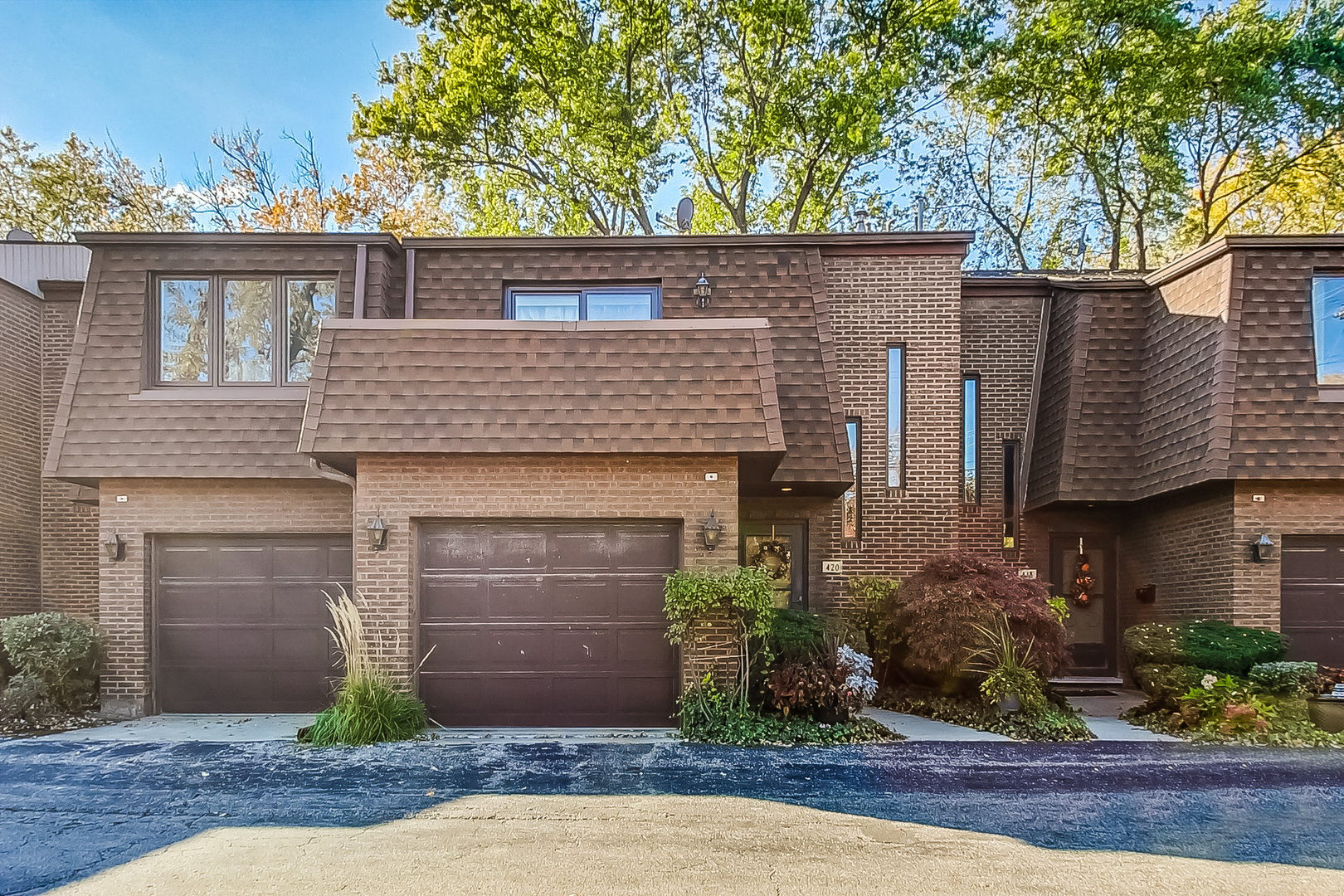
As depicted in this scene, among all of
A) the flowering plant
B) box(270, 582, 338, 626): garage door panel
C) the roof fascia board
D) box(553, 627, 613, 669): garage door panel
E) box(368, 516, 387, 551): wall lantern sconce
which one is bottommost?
the flowering plant

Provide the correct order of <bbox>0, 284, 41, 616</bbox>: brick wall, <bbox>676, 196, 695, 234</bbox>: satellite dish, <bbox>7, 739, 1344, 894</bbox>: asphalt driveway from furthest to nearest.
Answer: <bbox>676, 196, 695, 234</bbox>: satellite dish
<bbox>0, 284, 41, 616</bbox>: brick wall
<bbox>7, 739, 1344, 894</bbox>: asphalt driveway

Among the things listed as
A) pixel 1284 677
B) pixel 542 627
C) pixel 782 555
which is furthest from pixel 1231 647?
pixel 542 627

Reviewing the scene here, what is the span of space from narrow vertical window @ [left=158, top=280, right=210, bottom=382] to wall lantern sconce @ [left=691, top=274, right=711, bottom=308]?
5988 millimetres

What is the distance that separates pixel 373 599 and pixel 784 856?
5.03m

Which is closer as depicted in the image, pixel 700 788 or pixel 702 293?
pixel 700 788

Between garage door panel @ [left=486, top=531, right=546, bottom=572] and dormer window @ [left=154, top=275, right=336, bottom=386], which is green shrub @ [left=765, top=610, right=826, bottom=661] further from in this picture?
dormer window @ [left=154, top=275, right=336, bottom=386]

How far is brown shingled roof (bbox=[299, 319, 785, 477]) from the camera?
26.2ft

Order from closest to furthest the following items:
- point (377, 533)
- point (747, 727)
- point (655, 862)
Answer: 1. point (655, 862)
2. point (747, 727)
3. point (377, 533)

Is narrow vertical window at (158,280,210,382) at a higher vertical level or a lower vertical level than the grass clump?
higher

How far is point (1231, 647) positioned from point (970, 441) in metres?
4.13

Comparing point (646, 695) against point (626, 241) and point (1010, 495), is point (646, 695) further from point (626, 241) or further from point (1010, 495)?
point (1010, 495)

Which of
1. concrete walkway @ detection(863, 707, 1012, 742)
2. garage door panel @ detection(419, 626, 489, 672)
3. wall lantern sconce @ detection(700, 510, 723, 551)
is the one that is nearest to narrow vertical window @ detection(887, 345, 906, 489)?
concrete walkway @ detection(863, 707, 1012, 742)

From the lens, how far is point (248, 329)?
979cm

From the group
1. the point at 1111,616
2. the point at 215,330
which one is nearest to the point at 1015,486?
the point at 1111,616
